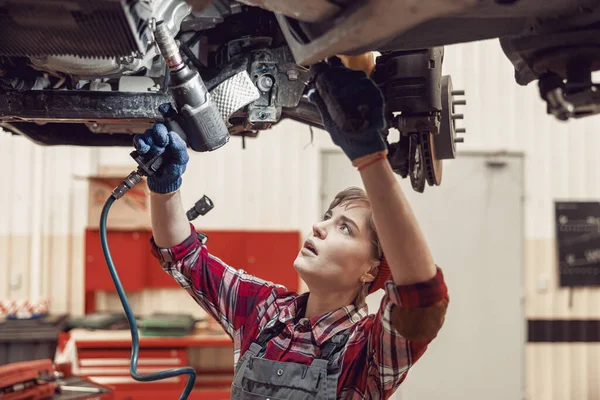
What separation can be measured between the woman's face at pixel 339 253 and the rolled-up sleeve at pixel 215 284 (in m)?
0.21

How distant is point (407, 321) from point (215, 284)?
26.4 inches

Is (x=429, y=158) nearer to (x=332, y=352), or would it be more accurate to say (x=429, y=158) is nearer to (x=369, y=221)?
(x=369, y=221)

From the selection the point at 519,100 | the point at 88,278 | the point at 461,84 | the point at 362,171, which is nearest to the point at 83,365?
the point at 88,278

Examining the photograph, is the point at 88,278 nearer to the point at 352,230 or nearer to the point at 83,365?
the point at 83,365

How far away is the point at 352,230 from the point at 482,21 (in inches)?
22.9

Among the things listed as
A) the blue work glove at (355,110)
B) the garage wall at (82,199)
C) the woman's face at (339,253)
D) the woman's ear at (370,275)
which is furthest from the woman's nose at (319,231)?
the garage wall at (82,199)

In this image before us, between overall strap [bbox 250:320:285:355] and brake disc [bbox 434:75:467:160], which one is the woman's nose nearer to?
overall strap [bbox 250:320:285:355]

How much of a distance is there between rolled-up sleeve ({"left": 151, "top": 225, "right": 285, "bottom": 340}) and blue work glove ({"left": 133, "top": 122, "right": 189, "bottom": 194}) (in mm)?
241

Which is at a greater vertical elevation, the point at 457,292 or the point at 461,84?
the point at 461,84

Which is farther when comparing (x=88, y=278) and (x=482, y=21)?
(x=88, y=278)

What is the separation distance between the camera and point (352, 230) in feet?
4.49

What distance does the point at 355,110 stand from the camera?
3.05 ft

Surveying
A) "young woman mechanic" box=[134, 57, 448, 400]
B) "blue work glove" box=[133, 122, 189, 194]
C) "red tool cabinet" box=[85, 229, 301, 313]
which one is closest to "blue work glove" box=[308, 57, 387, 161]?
"young woman mechanic" box=[134, 57, 448, 400]

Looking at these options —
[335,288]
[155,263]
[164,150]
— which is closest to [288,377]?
[335,288]
